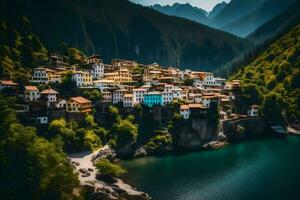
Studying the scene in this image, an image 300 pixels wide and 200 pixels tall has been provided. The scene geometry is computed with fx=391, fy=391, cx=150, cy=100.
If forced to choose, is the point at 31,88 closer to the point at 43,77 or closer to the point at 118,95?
the point at 43,77

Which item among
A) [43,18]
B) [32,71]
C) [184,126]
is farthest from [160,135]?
[43,18]

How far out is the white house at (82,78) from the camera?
85881 millimetres

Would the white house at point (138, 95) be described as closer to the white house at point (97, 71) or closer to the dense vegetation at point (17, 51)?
the white house at point (97, 71)

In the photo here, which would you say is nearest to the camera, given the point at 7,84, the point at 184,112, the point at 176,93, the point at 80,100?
the point at 7,84

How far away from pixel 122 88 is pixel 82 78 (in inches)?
363

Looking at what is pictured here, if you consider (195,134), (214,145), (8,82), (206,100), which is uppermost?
(8,82)

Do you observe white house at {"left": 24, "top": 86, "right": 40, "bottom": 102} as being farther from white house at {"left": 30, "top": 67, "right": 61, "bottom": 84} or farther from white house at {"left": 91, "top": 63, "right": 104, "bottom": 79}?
white house at {"left": 91, "top": 63, "right": 104, "bottom": 79}

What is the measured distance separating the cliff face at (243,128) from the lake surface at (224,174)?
6.87 m

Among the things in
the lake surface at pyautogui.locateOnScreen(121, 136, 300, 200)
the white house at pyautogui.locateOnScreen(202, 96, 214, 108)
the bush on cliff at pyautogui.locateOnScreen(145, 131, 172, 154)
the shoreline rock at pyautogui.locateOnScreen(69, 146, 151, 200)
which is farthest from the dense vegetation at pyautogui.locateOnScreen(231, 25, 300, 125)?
the shoreline rock at pyautogui.locateOnScreen(69, 146, 151, 200)

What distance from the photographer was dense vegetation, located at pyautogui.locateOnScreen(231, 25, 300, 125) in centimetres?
9831

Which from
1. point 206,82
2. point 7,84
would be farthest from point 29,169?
point 206,82

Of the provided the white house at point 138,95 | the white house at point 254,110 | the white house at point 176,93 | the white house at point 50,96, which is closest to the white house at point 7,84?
the white house at point 50,96

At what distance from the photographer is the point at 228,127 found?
8925cm

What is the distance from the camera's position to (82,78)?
8762 centimetres
